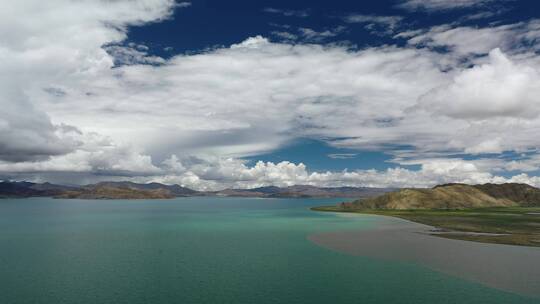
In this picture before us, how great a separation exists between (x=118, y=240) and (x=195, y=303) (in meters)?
70.7

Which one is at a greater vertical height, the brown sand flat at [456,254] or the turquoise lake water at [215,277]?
the brown sand flat at [456,254]

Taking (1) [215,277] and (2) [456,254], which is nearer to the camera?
(1) [215,277]

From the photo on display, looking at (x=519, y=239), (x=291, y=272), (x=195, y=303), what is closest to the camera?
(x=195, y=303)

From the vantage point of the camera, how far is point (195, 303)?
5225 centimetres

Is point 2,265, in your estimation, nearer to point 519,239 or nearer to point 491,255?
point 491,255

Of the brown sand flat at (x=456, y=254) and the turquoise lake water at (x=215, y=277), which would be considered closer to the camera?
the turquoise lake water at (x=215, y=277)

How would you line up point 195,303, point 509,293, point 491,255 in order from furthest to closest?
point 491,255
point 509,293
point 195,303

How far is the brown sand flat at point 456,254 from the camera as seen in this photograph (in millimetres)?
65312

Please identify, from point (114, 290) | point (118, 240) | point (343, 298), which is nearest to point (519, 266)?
point (343, 298)

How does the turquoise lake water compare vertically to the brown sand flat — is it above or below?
below

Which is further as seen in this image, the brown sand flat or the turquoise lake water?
the brown sand flat

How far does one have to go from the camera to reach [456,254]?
288 ft

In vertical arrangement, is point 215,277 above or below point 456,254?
below

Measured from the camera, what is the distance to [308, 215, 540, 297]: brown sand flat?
65312 mm
